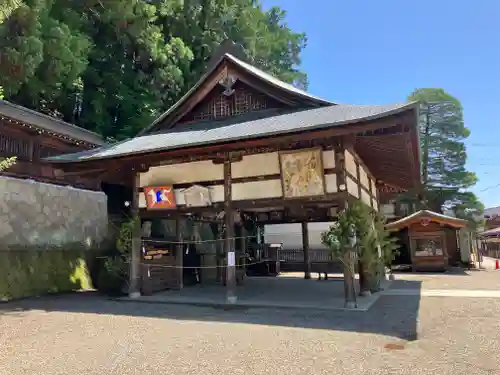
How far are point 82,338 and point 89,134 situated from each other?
12.1 m

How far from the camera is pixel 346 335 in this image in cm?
638

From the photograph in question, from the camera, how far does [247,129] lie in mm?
10281

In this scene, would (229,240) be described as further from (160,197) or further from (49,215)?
(49,215)

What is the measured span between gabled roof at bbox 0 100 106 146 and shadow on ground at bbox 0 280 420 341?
20.0 feet

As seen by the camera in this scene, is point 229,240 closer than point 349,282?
No

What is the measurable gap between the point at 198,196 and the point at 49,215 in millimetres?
6492

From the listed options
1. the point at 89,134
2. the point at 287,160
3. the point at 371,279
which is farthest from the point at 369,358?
the point at 89,134

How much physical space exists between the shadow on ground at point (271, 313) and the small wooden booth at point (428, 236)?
10.9m

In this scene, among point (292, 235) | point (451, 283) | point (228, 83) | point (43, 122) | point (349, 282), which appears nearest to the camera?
point (349, 282)

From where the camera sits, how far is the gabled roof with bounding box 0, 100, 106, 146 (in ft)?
43.0

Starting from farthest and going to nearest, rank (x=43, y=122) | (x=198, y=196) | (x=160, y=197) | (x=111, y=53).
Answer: (x=111, y=53) < (x=43, y=122) < (x=160, y=197) < (x=198, y=196)

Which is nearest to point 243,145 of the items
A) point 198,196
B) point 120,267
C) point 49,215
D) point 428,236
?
point 198,196

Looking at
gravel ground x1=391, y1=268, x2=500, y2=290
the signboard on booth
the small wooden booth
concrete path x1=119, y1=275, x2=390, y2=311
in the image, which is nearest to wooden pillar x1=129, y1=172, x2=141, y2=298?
concrete path x1=119, y1=275, x2=390, y2=311

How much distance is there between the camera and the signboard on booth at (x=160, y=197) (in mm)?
11164
